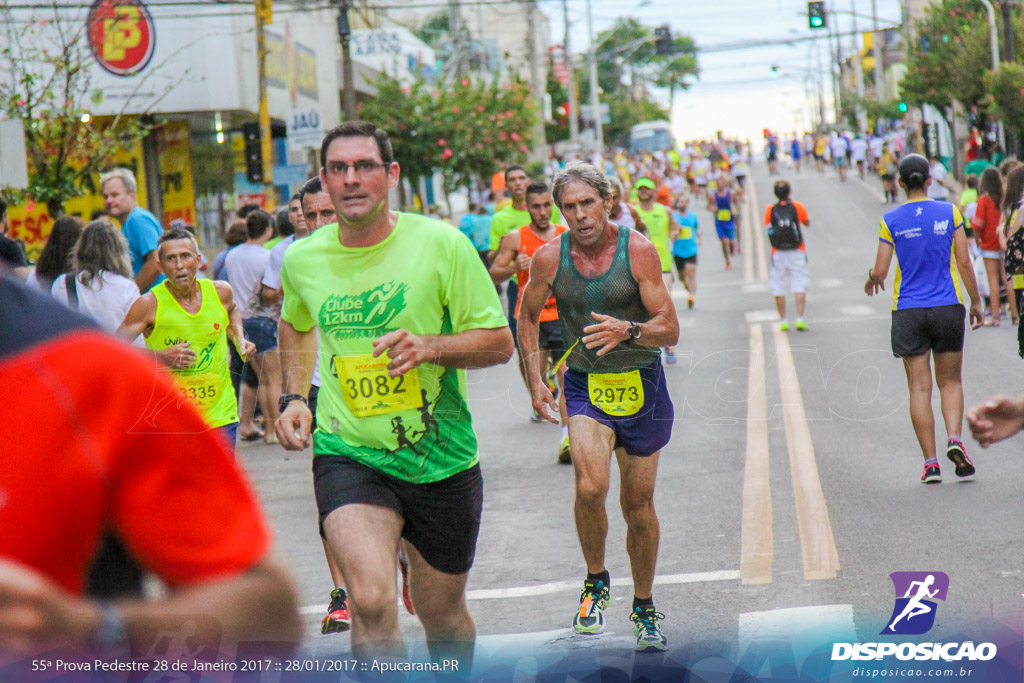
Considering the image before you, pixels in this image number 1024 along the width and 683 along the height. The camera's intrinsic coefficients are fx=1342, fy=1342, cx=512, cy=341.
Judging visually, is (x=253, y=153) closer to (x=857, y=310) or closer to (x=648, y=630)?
(x=857, y=310)

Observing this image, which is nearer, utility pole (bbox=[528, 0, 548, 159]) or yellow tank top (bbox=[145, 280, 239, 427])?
yellow tank top (bbox=[145, 280, 239, 427])

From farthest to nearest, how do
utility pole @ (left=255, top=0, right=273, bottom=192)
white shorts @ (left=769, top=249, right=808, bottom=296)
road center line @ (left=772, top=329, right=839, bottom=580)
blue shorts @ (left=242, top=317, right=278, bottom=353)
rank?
utility pole @ (left=255, top=0, right=273, bottom=192)
white shorts @ (left=769, top=249, right=808, bottom=296)
blue shorts @ (left=242, top=317, right=278, bottom=353)
road center line @ (left=772, top=329, right=839, bottom=580)

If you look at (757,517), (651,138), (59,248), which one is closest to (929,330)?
(757,517)

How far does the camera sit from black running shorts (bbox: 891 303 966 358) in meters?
8.17

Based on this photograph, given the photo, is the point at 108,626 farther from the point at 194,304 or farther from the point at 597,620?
the point at 194,304

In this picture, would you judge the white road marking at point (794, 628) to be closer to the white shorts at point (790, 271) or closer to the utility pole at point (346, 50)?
the white shorts at point (790, 271)

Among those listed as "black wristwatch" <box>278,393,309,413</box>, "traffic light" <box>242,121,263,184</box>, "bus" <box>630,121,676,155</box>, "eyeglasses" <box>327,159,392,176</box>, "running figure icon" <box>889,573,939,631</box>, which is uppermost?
"bus" <box>630,121,676,155</box>

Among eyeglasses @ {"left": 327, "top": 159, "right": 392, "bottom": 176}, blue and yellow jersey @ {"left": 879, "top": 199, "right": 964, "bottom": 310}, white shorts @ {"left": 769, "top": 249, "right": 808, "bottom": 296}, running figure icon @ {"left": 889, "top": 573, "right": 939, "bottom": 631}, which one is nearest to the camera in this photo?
eyeglasses @ {"left": 327, "top": 159, "right": 392, "bottom": 176}

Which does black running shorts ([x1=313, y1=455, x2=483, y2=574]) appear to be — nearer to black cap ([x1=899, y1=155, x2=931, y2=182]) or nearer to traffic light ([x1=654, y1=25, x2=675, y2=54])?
black cap ([x1=899, y1=155, x2=931, y2=182])

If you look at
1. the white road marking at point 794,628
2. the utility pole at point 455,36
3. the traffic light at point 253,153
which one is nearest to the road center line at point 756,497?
the white road marking at point 794,628

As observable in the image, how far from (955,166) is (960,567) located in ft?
133

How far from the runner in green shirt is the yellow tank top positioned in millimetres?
2348

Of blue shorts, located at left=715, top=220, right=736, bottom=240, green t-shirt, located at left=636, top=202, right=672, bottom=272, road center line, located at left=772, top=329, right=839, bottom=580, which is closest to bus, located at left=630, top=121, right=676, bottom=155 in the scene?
blue shorts, located at left=715, top=220, right=736, bottom=240

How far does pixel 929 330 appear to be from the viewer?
27.0 feet
